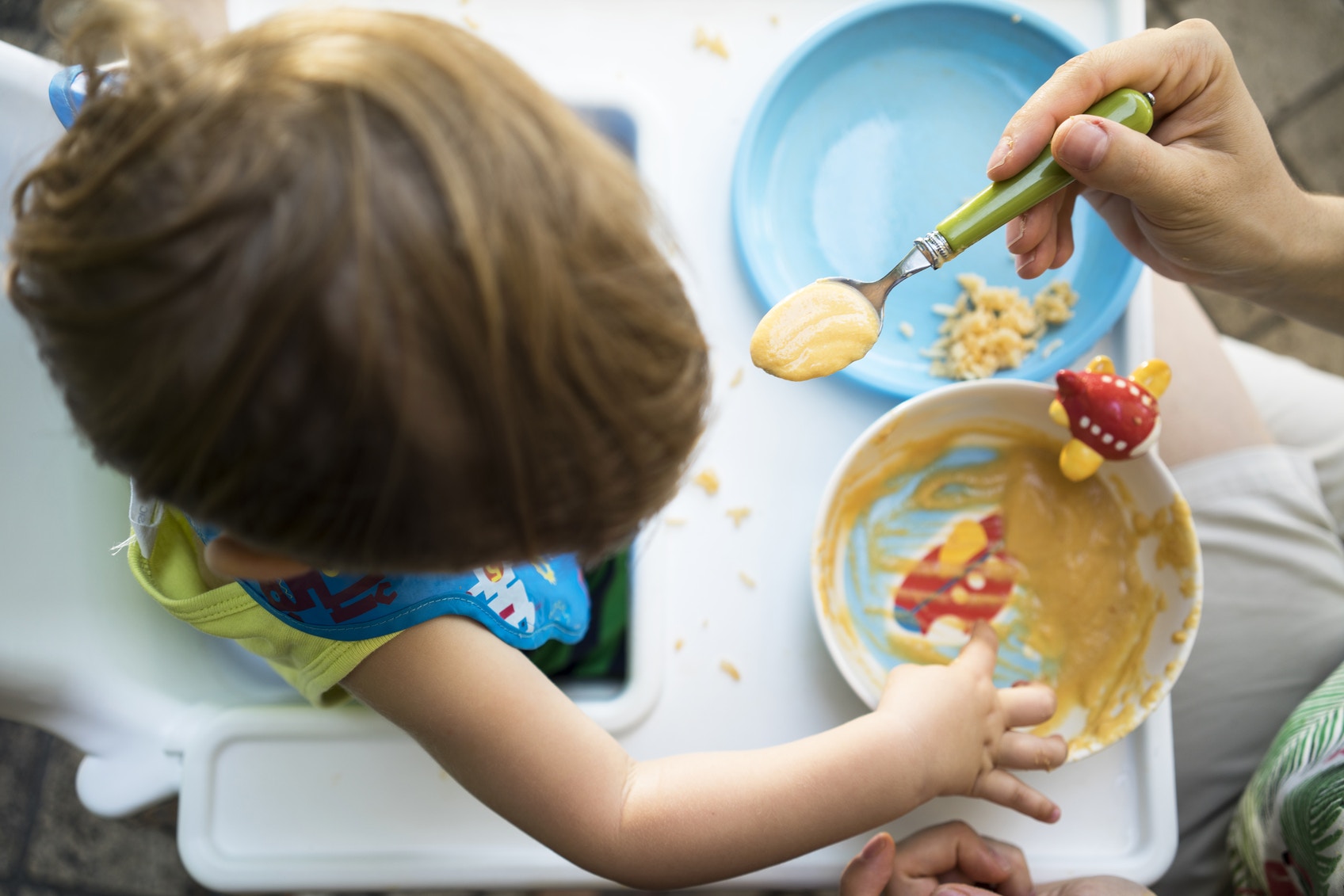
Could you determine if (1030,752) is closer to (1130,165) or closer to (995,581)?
(995,581)

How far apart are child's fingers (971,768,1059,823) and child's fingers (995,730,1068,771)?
0.6 inches

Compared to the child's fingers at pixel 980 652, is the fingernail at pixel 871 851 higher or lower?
lower

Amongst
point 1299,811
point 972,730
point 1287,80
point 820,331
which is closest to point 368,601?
point 820,331

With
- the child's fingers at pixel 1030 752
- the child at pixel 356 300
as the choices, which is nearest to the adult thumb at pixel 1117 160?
the child at pixel 356 300

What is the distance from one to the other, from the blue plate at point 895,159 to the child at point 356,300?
36 centimetres

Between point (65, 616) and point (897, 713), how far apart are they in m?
0.69

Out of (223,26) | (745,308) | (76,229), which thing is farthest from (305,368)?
(223,26)

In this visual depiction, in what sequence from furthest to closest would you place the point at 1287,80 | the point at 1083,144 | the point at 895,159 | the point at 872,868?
the point at 1287,80 < the point at 895,159 < the point at 872,868 < the point at 1083,144

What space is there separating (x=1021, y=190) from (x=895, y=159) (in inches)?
7.9

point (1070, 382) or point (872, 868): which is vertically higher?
point (1070, 382)

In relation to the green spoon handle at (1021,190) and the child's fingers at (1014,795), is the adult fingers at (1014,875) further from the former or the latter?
the green spoon handle at (1021,190)

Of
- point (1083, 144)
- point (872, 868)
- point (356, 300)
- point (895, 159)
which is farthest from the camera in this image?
point (895, 159)

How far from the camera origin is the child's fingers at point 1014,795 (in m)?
0.72

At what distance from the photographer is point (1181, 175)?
0.66 metres
